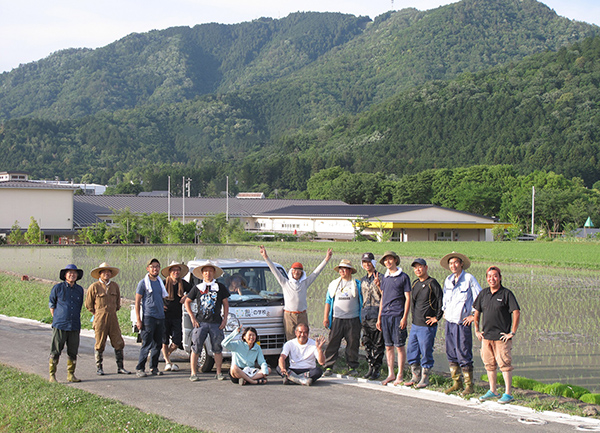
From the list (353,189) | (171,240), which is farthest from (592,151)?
(171,240)

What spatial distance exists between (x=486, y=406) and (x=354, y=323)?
256cm

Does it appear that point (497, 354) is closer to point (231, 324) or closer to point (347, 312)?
point (347, 312)

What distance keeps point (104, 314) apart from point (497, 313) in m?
5.65

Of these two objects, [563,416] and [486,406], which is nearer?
[563,416]

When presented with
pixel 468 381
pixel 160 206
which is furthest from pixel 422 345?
pixel 160 206

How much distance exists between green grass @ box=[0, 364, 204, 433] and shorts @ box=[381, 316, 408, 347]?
3.45 m

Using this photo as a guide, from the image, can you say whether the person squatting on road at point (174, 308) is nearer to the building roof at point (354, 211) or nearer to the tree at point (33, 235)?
the tree at point (33, 235)

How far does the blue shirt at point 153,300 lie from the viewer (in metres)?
9.83

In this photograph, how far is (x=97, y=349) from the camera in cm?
978

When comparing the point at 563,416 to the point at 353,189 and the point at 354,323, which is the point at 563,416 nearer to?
the point at 354,323

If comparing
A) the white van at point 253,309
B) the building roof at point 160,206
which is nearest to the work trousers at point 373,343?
the white van at point 253,309

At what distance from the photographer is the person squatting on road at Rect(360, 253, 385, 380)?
378 inches

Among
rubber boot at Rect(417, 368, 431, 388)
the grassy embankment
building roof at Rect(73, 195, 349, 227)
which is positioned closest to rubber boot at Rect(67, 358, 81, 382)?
the grassy embankment

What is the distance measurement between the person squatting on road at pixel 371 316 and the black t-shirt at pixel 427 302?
829 mm
